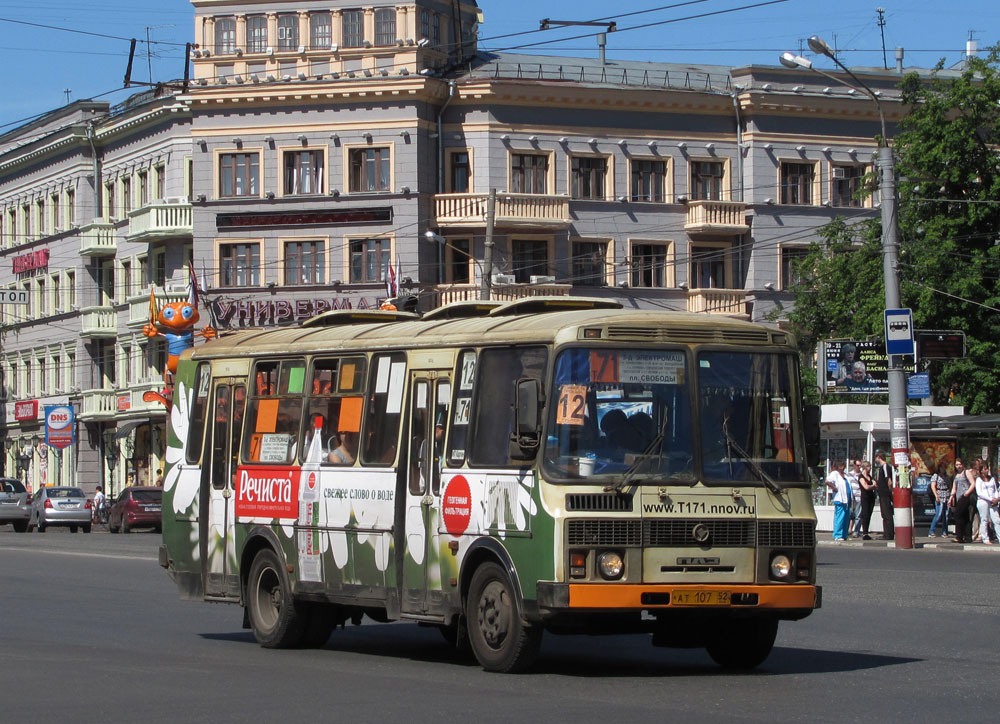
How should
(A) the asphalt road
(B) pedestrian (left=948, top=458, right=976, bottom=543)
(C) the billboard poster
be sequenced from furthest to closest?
(C) the billboard poster < (B) pedestrian (left=948, top=458, right=976, bottom=543) < (A) the asphalt road

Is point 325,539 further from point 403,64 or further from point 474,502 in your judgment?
point 403,64

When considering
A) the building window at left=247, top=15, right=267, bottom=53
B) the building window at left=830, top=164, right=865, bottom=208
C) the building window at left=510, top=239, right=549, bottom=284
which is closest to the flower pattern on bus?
the building window at left=510, top=239, right=549, bottom=284

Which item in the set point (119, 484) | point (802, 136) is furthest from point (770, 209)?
point (119, 484)

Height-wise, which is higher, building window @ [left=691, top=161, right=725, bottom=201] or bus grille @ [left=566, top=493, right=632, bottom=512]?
building window @ [left=691, top=161, right=725, bottom=201]

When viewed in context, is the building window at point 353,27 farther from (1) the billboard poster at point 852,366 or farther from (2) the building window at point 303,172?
(1) the billboard poster at point 852,366

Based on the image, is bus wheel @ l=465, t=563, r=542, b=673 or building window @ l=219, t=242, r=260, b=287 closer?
bus wheel @ l=465, t=563, r=542, b=673

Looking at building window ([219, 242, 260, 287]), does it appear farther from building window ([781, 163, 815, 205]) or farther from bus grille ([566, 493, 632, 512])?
bus grille ([566, 493, 632, 512])

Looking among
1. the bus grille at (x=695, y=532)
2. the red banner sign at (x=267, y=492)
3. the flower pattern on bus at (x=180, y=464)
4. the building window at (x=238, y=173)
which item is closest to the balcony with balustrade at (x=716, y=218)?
the building window at (x=238, y=173)

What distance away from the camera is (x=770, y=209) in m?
59.4

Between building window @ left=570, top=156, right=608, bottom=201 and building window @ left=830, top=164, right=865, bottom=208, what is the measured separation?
7.90 meters

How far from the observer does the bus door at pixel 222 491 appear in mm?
16562

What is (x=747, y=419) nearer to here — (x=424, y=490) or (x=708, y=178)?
(x=424, y=490)

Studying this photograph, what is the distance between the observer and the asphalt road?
35.7ft

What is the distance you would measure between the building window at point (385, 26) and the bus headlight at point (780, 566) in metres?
47.7
